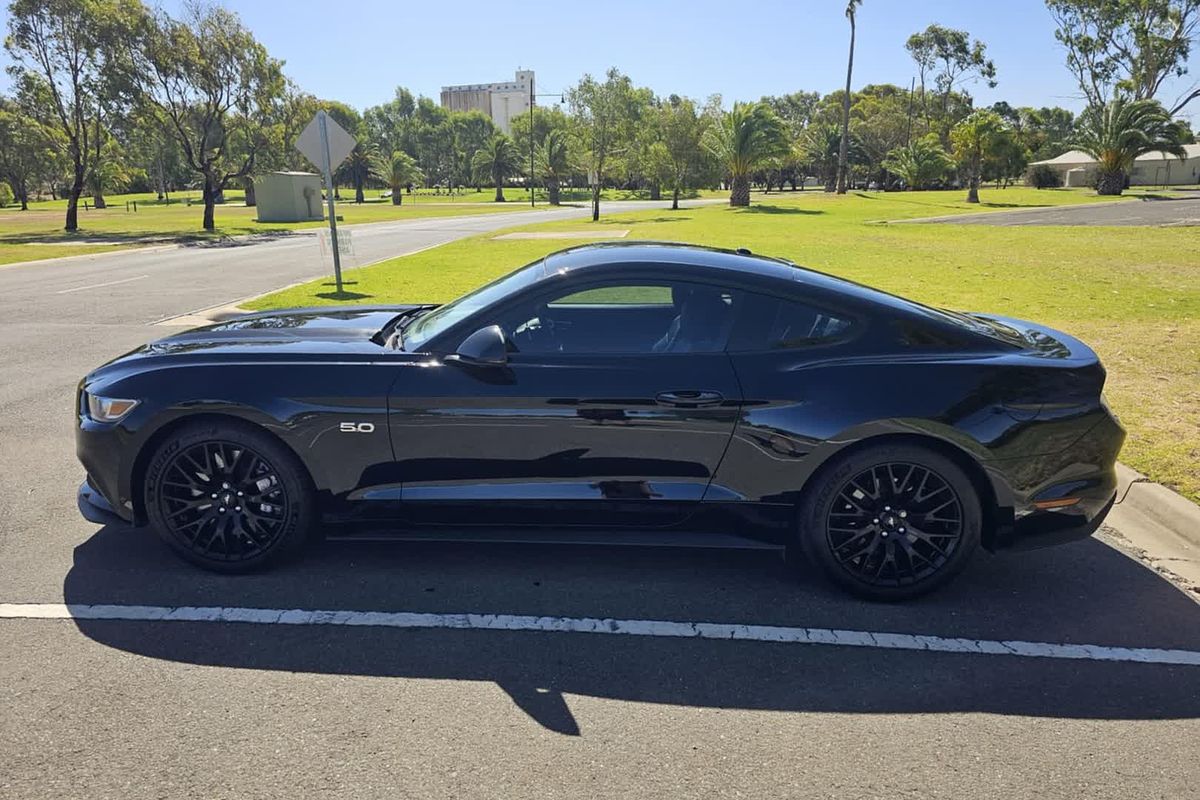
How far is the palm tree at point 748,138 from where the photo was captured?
4344 centimetres

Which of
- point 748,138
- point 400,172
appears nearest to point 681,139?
point 748,138

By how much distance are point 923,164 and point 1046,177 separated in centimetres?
1452

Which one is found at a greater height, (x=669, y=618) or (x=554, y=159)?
(x=554, y=159)

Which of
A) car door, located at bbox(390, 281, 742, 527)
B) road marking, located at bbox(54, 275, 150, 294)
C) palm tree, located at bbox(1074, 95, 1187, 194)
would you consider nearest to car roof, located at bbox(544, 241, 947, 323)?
car door, located at bbox(390, 281, 742, 527)

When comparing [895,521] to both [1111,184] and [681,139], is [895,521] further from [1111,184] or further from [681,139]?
[1111,184]

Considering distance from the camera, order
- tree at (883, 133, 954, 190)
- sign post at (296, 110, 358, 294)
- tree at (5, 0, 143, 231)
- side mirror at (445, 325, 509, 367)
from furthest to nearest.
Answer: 1. tree at (883, 133, 954, 190)
2. tree at (5, 0, 143, 231)
3. sign post at (296, 110, 358, 294)
4. side mirror at (445, 325, 509, 367)

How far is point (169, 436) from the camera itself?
3664mm

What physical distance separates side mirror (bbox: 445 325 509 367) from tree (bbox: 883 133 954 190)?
66353 mm

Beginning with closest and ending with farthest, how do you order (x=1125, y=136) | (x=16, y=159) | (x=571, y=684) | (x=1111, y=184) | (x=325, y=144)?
1. (x=571, y=684)
2. (x=325, y=144)
3. (x=1125, y=136)
4. (x=1111, y=184)
5. (x=16, y=159)

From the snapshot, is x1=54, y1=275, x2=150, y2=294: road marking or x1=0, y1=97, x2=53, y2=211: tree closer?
x1=54, y1=275, x2=150, y2=294: road marking

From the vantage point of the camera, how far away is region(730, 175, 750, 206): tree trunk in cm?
4581

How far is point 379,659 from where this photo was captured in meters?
3.13

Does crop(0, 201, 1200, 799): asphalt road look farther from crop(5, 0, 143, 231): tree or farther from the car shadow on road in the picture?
crop(5, 0, 143, 231): tree

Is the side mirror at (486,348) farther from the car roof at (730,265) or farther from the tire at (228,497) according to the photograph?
the tire at (228,497)
